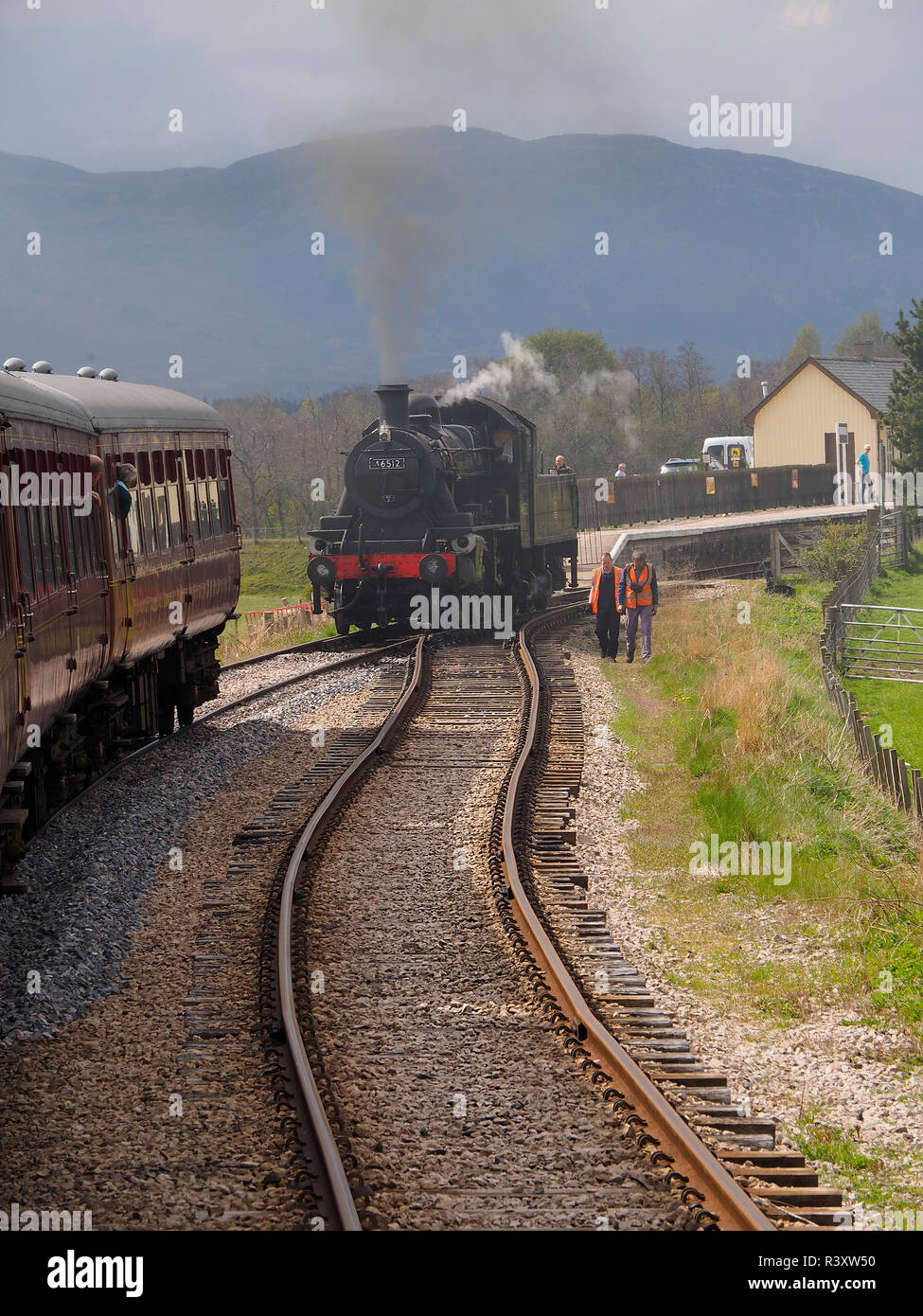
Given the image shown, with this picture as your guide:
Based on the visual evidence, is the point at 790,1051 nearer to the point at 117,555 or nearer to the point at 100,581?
the point at 100,581

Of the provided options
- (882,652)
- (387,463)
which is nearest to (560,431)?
(882,652)

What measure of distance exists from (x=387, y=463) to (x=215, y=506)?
19.3ft

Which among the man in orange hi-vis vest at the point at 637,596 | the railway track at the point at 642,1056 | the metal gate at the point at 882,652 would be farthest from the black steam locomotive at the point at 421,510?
the railway track at the point at 642,1056

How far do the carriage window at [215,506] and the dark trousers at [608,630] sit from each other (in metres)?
6.38

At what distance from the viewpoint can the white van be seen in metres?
70.4

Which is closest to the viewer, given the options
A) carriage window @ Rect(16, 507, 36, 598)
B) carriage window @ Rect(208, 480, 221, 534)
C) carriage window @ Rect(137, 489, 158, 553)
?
carriage window @ Rect(16, 507, 36, 598)

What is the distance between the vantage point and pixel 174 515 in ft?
51.0

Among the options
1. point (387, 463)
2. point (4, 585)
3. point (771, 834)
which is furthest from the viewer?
point (387, 463)

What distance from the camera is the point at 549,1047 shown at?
7160 millimetres

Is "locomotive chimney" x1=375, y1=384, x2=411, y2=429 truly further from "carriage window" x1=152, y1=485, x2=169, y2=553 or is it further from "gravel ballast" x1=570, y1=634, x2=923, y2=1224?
"gravel ballast" x1=570, y1=634, x2=923, y2=1224

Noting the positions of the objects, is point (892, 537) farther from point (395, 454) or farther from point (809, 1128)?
point (809, 1128)

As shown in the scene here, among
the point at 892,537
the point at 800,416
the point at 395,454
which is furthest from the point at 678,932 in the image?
the point at 800,416

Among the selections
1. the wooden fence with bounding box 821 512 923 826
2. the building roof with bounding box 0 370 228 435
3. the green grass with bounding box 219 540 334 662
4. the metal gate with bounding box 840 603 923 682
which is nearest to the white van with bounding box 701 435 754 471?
the green grass with bounding box 219 540 334 662

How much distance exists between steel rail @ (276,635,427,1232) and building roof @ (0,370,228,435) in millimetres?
3427
